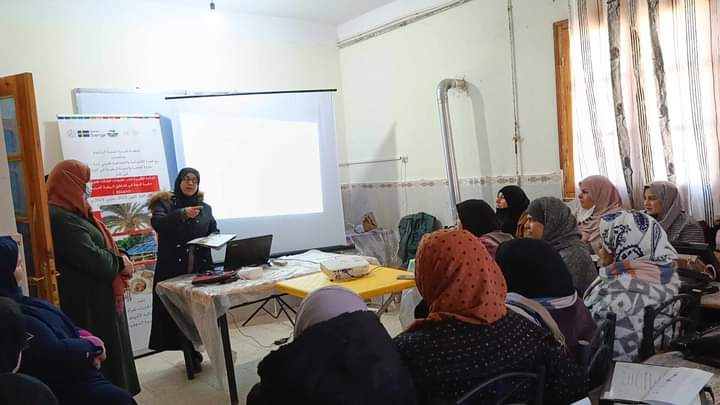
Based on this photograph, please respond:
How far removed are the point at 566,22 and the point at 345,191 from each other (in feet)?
9.15

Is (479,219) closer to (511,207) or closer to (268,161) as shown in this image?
(511,207)

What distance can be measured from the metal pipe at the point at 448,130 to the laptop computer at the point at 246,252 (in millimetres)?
1745

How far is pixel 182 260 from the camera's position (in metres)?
3.29

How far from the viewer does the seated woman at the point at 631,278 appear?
1864 mm

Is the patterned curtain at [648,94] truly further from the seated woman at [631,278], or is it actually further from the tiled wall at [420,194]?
the seated woman at [631,278]

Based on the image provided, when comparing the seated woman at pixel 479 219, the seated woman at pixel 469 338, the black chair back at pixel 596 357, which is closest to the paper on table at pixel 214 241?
the seated woman at pixel 479 219

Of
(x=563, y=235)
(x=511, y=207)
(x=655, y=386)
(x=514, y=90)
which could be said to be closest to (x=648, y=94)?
(x=514, y=90)

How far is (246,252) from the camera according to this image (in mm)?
3090

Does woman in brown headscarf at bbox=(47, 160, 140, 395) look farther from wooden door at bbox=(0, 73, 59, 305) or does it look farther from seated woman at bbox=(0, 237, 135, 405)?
seated woman at bbox=(0, 237, 135, 405)

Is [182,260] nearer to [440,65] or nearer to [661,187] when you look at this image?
[440,65]

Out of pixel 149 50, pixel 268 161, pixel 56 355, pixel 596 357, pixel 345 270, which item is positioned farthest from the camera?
pixel 268 161

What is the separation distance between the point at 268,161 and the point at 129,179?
3.56 feet

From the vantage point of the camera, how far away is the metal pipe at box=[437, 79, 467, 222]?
13.9ft

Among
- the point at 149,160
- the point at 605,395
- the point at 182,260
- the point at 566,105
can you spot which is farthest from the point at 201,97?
the point at 605,395
